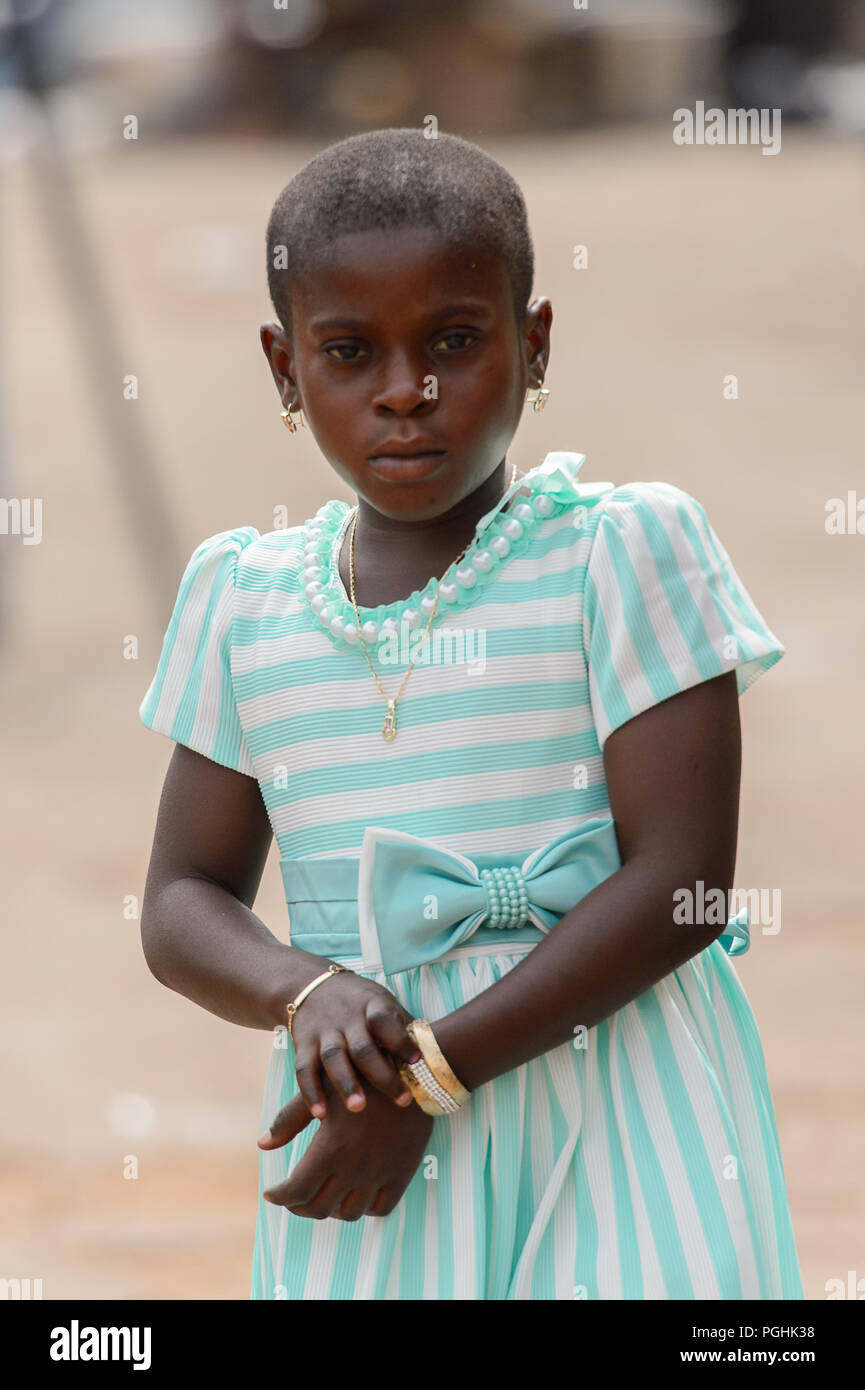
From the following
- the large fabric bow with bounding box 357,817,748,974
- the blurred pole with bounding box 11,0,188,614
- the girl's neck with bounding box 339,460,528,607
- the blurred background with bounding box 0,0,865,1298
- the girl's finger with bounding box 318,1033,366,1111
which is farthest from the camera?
the blurred pole with bounding box 11,0,188,614

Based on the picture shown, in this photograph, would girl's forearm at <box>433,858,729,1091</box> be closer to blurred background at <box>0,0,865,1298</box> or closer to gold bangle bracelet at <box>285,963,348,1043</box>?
Result: gold bangle bracelet at <box>285,963,348,1043</box>

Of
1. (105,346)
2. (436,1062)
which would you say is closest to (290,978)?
(436,1062)

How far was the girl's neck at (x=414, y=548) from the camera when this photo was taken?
5.02 ft

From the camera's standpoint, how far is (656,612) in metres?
1.42

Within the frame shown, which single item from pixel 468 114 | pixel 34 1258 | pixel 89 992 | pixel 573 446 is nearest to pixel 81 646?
pixel 573 446

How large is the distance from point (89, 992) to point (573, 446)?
5.63 meters

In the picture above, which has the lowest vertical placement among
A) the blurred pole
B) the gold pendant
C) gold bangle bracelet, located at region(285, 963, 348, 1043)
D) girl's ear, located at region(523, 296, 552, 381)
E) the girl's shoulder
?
gold bangle bracelet, located at region(285, 963, 348, 1043)

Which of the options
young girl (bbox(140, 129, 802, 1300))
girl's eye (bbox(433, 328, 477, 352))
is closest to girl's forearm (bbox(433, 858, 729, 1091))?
young girl (bbox(140, 129, 802, 1300))

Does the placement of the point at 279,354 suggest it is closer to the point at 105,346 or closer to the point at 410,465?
the point at 410,465

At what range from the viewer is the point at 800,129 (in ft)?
51.5

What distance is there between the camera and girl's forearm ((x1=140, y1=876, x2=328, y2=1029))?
142 centimetres

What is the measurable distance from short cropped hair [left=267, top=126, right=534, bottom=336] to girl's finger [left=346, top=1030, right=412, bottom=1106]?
1.83ft

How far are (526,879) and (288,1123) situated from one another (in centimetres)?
25
